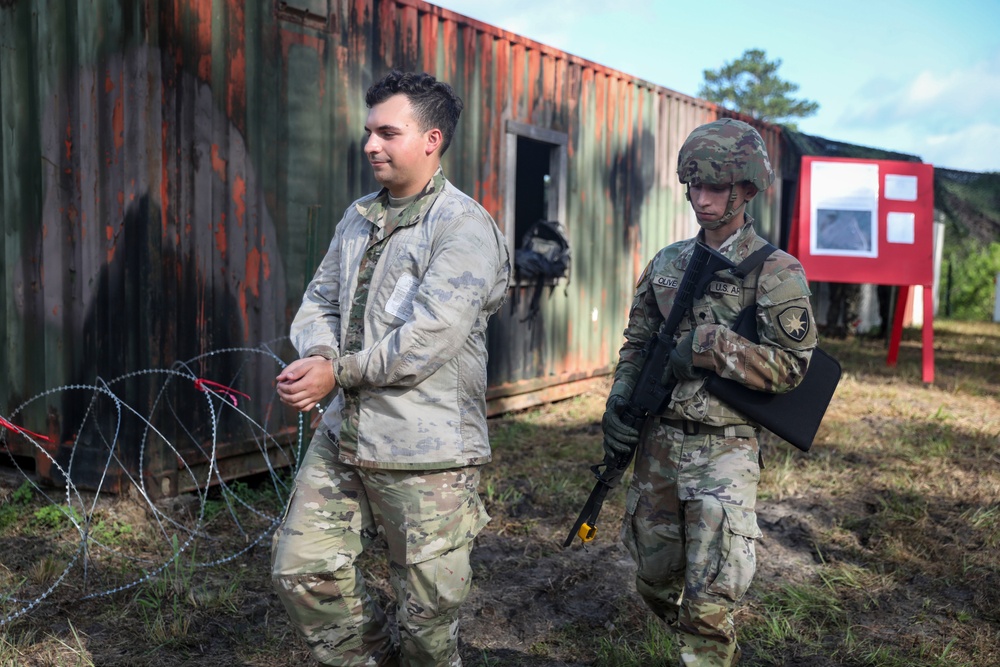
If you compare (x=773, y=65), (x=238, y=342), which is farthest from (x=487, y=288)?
(x=773, y=65)

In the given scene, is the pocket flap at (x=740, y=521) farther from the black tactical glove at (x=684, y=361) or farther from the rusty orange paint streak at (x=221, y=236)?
the rusty orange paint streak at (x=221, y=236)

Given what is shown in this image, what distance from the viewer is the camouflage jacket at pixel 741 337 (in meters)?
2.84

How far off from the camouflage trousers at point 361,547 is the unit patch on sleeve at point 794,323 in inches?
40.9

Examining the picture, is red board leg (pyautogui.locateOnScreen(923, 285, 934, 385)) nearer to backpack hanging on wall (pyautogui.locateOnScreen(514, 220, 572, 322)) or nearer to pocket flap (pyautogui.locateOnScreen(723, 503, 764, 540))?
backpack hanging on wall (pyautogui.locateOnScreen(514, 220, 572, 322))

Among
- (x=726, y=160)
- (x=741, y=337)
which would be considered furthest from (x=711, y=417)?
(x=726, y=160)

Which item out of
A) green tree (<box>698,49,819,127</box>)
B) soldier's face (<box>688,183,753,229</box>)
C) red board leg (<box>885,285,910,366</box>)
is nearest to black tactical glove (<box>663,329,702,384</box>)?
soldier's face (<box>688,183,753,229</box>)

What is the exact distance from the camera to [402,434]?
102 inches

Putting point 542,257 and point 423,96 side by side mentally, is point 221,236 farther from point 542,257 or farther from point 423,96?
point 542,257

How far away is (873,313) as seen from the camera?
1723cm

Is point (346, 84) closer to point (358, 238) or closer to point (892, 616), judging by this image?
point (358, 238)

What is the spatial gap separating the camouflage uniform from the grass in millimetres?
921

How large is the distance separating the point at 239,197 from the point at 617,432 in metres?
3.12

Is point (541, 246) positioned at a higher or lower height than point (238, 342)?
higher

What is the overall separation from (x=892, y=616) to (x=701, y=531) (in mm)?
1651
